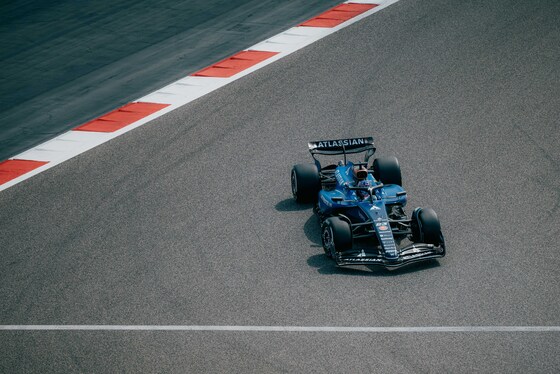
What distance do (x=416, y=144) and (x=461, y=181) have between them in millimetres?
1360

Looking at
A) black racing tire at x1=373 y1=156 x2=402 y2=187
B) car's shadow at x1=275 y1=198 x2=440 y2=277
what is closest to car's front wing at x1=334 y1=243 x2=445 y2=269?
car's shadow at x1=275 y1=198 x2=440 y2=277

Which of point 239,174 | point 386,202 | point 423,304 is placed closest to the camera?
point 423,304

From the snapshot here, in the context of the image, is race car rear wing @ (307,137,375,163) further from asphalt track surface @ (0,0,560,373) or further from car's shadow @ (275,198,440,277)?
car's shadow @ (275,198,440,277)

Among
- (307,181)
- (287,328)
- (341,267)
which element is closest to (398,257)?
(341,267)

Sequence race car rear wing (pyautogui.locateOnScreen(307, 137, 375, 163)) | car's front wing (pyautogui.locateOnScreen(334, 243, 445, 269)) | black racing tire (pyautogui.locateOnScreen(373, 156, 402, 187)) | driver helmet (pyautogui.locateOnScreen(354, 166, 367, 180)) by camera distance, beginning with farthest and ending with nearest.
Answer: race car rear wing (pyautogui.locateOnScreen(307, 137, 375, 163)) < black racing tire (pyautogui.locateOnScreen(373, 156, 402, 187)) < driver helmet (pyautogui.locateOnScreen(354, 166, 367, 180)) < car's front wing (pyautogui.locateOnScreen(334, 243, 445, 269))

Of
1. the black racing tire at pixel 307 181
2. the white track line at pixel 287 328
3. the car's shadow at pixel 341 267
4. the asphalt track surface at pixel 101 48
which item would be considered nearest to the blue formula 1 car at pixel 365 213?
the black racing tire at pixel 307 181

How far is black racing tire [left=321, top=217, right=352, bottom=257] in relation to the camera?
34.2ft

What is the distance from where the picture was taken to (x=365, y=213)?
431 inches

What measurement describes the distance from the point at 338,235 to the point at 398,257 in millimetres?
774

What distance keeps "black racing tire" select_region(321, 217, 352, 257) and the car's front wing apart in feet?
0.27

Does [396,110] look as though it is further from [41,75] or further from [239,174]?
[41,75]

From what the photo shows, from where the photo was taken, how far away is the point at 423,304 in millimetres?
9828

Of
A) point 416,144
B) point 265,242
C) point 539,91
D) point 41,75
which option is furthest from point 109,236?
point 539,91

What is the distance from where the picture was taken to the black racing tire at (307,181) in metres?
11.9
